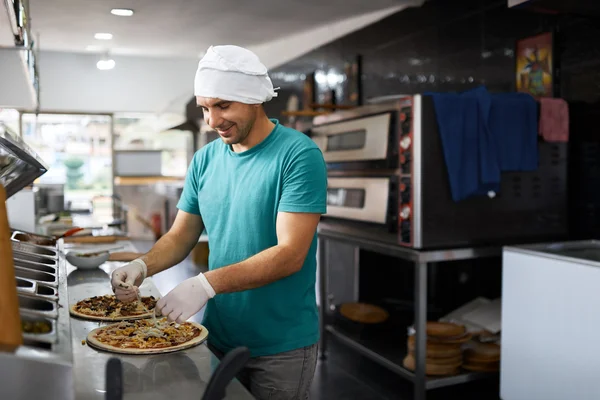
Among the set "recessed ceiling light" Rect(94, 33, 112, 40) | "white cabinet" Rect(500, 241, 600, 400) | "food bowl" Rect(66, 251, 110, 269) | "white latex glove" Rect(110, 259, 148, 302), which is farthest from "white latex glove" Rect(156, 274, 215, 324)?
"recessed ceiling light" Rect(94, 33, 112, 40)

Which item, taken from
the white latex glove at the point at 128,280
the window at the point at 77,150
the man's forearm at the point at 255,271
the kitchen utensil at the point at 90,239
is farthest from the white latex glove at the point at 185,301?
the window at the point at 77,150

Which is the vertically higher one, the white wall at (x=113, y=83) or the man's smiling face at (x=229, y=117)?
the white wall at (x=113, y=83)

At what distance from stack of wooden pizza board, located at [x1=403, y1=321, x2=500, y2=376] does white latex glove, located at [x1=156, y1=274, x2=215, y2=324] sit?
68.7 inches

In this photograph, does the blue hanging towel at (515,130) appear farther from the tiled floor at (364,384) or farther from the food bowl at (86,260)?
the food bowl at (86,260)

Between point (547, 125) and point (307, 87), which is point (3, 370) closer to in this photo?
point (547, 125)

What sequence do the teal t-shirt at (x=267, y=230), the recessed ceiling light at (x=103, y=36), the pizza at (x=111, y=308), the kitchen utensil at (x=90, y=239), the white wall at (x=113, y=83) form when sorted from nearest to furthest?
1. the teal t-shirt at (x=267, y=230)
2. the pizza at (x=111, y=308)
3. the kitchen utensil at (x=90, y=239)
4. the recessed ceiling light at (x=103, y=36)
5. the white wall at (x=113, y=83)

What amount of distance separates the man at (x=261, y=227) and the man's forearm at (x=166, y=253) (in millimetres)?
75

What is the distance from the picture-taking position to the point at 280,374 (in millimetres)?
1695

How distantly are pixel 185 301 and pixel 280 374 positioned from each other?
0.40 meters

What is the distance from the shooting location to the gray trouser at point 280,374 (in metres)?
1.70

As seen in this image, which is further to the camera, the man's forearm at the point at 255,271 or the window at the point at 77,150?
the window at the point at 77,150

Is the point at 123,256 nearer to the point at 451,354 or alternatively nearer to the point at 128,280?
the point at 128,280

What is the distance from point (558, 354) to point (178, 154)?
28.9 feet

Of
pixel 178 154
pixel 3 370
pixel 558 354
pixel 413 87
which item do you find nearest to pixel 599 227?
pixel 558 354
